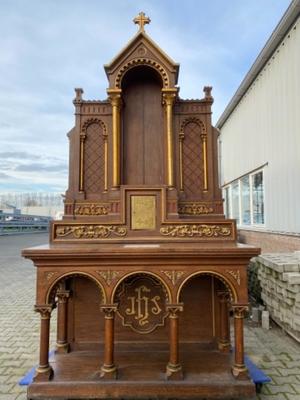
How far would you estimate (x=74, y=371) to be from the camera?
2861mm

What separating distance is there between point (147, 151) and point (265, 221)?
15.8 feet

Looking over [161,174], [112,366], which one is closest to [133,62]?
[161,174]

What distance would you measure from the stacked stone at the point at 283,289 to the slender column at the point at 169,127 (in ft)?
7.65

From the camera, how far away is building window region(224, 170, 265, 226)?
7699mm

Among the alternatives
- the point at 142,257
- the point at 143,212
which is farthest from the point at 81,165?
the point at 142,257

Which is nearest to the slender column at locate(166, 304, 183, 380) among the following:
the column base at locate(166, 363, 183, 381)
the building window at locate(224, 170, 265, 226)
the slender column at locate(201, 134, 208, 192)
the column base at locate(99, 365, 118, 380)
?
the column base at locate(166, 363, 183, 381)

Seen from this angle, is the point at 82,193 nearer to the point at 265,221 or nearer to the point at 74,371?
the point at 74,371

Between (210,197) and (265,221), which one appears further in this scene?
(265,221)

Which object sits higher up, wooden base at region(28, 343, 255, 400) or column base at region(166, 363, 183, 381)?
column base at region(166, 363, 183, 381)

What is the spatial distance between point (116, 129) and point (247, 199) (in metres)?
6.58

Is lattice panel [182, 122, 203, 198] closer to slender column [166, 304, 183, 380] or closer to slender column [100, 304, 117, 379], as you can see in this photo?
slender column [166, 304, 183, 380]

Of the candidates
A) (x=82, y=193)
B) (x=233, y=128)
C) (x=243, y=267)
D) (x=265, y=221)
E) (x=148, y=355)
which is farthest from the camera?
(x=233, y=128)

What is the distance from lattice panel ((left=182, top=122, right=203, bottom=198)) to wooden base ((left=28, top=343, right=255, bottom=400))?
188cm

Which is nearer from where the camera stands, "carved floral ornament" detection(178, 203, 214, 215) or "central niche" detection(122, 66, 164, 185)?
"carved floral ornament" detection(178, 203, 214, 215)
